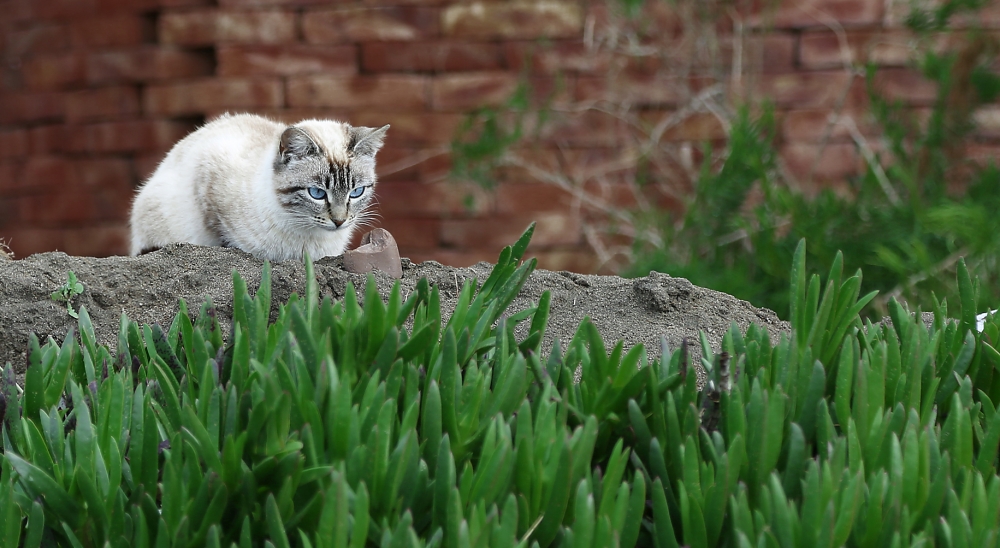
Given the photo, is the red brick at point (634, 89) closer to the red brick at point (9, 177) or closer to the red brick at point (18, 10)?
the red brick at point (18, 10)

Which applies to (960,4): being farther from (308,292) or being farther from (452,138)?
(308,292)

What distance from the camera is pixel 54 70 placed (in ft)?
16.6

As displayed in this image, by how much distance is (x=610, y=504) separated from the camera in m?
1.23

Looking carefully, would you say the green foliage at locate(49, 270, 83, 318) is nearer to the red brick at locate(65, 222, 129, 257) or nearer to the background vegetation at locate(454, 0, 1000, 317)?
the background vegetation at locate(454, 0, 1000, 317)

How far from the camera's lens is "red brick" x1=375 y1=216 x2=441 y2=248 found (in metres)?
4.66

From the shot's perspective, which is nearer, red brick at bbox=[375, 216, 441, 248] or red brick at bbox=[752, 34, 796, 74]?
red brick at bbox=[752, 34, 796, 74]

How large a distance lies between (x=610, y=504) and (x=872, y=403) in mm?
468

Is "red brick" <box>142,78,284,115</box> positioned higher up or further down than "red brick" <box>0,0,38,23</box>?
further down

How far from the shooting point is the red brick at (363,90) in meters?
4.57

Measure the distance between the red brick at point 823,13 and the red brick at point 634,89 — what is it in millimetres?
497

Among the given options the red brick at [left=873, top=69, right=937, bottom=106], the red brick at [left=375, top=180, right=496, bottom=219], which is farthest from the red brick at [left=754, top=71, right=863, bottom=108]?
the red brick at [left=375, top=180, right=496, bottom=219]

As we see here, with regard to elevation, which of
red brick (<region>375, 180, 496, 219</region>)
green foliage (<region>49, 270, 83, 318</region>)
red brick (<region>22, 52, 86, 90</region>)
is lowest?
red brick (<region>375, 180, 496, 219</region>)

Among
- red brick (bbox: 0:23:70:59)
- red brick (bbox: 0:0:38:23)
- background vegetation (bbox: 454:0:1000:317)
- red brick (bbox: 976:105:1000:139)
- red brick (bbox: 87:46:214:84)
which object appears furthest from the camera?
red brick (bbox: 0:0:38:23)

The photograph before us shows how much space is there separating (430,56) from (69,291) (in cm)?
272
